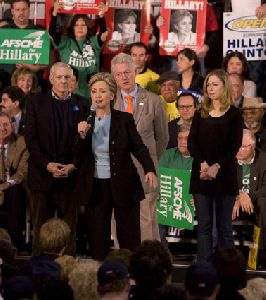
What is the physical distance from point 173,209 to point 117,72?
1.77 m

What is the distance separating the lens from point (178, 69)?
46.9 ft

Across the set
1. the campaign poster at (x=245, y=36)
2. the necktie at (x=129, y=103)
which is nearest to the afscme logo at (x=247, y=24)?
the campaign poster at (x=245, y=36)

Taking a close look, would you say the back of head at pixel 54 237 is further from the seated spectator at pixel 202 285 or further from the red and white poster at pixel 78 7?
the red and white poster at pixel 78 7

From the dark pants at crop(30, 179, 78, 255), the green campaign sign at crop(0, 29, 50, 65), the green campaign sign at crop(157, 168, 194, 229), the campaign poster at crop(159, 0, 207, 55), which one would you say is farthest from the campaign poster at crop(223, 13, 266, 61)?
the dark pants at crop(30, 179, 78, 255)

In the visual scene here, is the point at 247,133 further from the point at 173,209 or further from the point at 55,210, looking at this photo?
the point at 55,210

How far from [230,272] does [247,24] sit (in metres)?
6.47

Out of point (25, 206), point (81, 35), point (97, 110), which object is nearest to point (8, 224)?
point (25, 206)

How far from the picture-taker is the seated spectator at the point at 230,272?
25.3 ft

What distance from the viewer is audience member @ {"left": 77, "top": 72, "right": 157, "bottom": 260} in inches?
386

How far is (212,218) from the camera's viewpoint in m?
10.3

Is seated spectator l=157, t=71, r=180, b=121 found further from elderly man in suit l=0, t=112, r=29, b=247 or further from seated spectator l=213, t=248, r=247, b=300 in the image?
seated spectator l=213, t=248, r=247, b=300

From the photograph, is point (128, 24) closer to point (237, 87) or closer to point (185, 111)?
point (237, 87)

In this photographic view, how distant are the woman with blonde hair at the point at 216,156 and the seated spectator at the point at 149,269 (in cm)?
219

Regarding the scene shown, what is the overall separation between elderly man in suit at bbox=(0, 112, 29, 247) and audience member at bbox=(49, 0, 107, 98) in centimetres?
221
